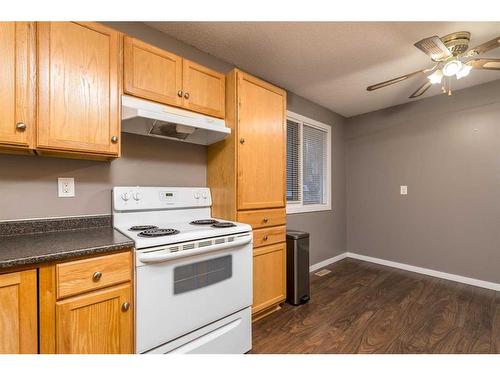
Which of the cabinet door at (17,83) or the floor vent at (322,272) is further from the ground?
the cabinet door at (17,83)

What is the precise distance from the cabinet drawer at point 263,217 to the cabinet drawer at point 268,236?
0.04 metres

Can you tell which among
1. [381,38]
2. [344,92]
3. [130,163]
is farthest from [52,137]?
[344,92]

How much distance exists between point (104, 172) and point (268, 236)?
1.37 meters

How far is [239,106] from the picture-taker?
197 cm

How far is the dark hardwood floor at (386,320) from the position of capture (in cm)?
180

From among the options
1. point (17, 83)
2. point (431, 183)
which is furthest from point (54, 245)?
point (431, 183)

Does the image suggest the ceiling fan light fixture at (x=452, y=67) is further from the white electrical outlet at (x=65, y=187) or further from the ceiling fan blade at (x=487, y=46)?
the white electrical outlet at (x=65, y=187)

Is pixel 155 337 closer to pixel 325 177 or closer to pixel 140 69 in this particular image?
pixel 140 69

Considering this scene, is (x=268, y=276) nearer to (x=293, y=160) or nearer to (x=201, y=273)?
(x=201, y=273)

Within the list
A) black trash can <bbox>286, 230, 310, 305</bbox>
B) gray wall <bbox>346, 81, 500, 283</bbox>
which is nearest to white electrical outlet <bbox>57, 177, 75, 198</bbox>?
black trash can <bbox>286, 230, 310, 305</bbox>

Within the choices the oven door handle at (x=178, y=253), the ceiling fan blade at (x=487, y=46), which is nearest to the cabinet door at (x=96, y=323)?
the oven door handle at (x=178, y=253)

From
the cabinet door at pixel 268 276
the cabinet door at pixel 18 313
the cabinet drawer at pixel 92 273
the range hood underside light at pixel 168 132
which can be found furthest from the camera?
the cabinet door at pixel 268 276

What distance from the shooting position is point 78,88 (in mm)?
1358
